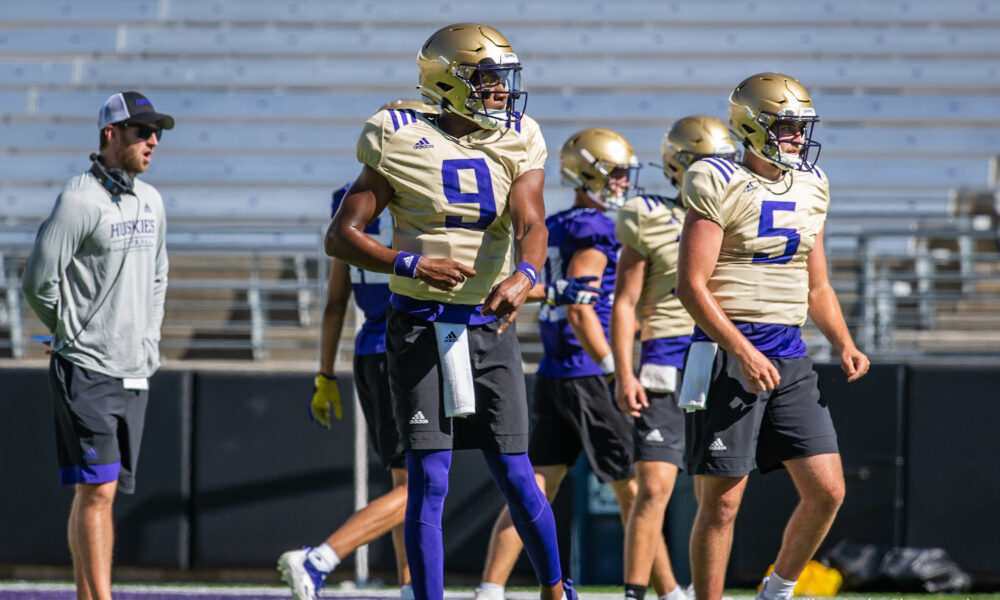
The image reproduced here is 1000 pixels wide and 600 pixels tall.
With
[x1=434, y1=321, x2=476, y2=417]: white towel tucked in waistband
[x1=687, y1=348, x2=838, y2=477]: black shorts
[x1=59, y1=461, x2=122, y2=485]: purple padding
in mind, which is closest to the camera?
[x1=434, y1=321, x2=476, y2=417]: white towel tucked in waistband

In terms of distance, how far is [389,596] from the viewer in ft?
16.6

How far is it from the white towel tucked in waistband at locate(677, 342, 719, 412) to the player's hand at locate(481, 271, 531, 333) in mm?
689

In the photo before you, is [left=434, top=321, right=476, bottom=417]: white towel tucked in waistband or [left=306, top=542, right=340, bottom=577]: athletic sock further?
[left=306, top=542, right=340, bottom=577]: athletic sock

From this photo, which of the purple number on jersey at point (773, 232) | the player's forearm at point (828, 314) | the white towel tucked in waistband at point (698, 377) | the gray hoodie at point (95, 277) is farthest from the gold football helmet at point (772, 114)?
the gray hoodie at point (95, 277)

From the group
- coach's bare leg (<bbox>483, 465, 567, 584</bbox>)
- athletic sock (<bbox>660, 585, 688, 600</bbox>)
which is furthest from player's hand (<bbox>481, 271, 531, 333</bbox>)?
athletic sock (<bbox>660, 585, 688, 600</bbox>)

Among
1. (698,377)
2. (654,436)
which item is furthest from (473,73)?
(654,436)

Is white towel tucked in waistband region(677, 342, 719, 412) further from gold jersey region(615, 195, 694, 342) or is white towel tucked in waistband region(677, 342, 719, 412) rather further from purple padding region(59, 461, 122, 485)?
purple padding region(59, 461, 122, 485)

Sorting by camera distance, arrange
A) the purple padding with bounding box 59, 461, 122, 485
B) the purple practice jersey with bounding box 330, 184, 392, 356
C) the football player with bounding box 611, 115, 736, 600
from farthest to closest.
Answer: the football player with bounding box 611, 115, 736, 600, the purple practice jersey with bounding box 330, 184, 392, 356, the purple padding with bounding box 59, 461, 122, 485

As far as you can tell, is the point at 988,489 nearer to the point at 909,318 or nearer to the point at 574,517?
the point at 574,517

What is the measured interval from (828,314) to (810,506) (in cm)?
62

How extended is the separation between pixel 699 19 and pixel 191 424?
639 cm

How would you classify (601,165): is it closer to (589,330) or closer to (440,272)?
(589,330)

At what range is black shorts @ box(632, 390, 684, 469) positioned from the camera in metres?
4.13

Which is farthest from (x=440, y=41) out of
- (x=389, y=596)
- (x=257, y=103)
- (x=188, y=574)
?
(x=257, y=103)
